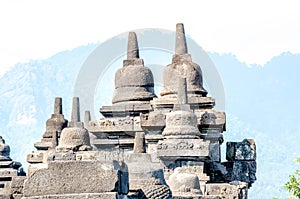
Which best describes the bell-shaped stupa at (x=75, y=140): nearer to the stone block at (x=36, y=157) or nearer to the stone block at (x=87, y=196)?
the stone block at (x=36, y=157)

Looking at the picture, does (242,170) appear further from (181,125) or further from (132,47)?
(132,47)

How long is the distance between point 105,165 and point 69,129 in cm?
1371

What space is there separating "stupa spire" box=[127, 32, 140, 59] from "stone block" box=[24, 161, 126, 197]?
16815 millimetres

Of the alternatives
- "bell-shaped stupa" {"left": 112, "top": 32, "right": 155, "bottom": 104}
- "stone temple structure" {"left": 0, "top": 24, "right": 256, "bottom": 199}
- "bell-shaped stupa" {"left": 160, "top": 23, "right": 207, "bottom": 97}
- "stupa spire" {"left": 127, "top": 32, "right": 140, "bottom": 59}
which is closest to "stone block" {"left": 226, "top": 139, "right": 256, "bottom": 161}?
"stone temple structure" {"left": 0, "top": 24, "right": 256, "bottom": 199}

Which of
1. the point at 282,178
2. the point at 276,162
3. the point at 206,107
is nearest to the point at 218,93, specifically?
the point at 206,107

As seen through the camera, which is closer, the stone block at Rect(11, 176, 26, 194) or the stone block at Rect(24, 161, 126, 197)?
the stone block at Rect(24, 161, 126, 197)

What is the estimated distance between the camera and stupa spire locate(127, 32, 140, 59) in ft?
93.6

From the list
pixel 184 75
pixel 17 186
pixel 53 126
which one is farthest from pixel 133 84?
pixel 17 186

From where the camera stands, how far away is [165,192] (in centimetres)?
1370

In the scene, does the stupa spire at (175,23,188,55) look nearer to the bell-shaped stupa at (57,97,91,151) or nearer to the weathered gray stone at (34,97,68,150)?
the bell-shaped stupa at (57,97,91,151)

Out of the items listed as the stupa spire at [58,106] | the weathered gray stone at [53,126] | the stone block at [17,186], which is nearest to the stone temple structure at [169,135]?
the weathered gray stone at [53,126]

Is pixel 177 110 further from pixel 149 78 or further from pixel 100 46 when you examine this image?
pixel 149 78

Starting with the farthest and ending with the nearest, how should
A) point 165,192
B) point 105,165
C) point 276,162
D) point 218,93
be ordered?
1. point 276,162
2. point 218,93
3. point 165,192
4. point 105,165

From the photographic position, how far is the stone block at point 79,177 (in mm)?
11680
